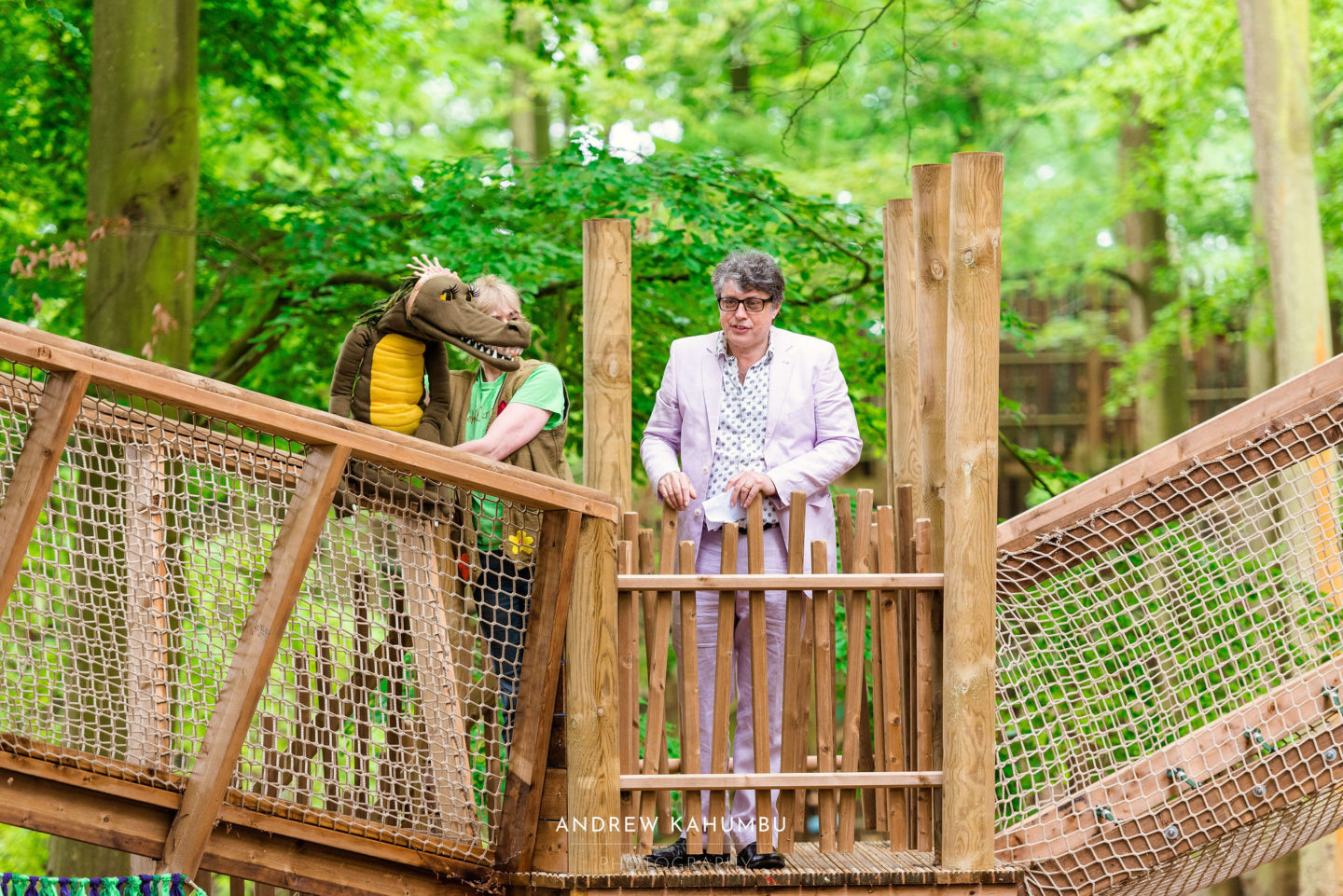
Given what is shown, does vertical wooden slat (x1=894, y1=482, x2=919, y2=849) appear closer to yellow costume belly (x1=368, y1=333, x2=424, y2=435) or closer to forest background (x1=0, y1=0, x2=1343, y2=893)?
yellow costume belly (x1=368, y1=333, x2=424, y2=435)

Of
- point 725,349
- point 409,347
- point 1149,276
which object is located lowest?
point 409,347

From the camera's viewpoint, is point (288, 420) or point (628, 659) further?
point (628, 659)

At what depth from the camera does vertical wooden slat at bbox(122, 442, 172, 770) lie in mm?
3090

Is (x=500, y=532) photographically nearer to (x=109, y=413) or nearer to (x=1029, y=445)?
(x=109, y=413)

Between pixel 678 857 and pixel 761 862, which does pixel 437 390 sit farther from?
pixel 761 862

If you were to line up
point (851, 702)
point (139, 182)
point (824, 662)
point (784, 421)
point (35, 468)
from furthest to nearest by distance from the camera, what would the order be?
point (139, 182) → point (784, 421) → point (851, 702) → point (824, 662) → point (35, 468)

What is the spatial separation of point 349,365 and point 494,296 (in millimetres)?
462

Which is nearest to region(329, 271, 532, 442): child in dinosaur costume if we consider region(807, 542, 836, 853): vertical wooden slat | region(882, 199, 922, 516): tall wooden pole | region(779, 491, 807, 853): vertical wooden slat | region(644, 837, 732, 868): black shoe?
region(779, 491, 807, 853): vertical wooden slat

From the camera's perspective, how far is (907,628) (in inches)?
147

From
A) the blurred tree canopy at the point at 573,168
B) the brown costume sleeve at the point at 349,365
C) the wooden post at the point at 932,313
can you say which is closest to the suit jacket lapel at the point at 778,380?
the wooden post at the point at 932,313

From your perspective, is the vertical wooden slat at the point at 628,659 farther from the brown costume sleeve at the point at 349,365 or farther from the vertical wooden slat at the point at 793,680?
the brown costume sleeve at the point at 349,365

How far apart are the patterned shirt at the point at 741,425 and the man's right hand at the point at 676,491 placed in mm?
147

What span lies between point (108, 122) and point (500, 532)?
405 cm

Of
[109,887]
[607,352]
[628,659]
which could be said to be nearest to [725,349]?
[607,352]
